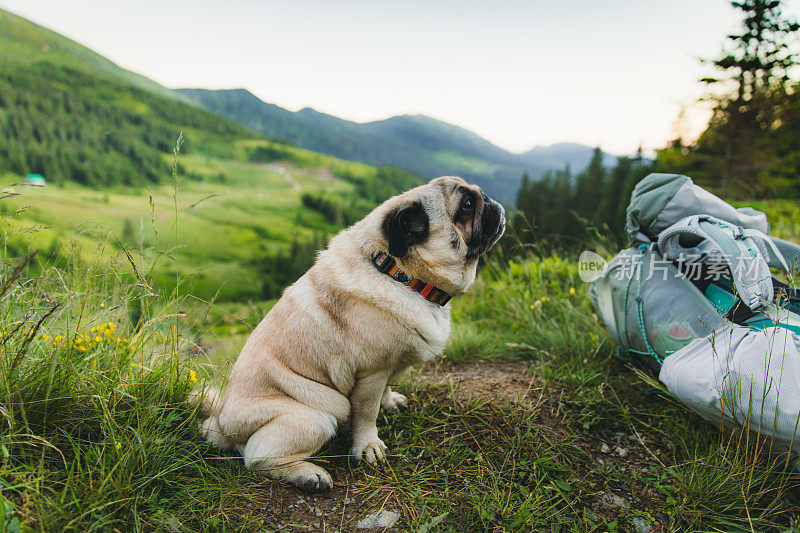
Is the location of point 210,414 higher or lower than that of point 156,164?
lower

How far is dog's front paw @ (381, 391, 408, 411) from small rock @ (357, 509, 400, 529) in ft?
3.43

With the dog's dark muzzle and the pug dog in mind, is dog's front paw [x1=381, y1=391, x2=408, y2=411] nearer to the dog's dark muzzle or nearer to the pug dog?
the pug dog

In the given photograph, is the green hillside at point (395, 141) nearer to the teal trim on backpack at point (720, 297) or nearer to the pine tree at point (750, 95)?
the pine tree at point (750, 95)

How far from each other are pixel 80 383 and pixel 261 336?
1.05 m

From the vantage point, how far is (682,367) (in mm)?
2561

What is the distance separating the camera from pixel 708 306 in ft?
9.46

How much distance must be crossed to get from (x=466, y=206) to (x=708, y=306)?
1998mm

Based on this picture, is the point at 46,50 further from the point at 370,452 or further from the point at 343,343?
the point at 370,452

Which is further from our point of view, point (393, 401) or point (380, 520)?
point (393, 401)

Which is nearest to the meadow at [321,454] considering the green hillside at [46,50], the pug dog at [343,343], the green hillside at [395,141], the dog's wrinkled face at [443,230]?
the pug dog at [343,343]

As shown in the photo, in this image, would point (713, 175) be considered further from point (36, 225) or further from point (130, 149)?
point (130, 149)

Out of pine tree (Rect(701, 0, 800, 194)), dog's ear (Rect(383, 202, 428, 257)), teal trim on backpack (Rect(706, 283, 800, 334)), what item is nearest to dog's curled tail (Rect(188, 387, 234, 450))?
dog's ear (Rect(383, 202, 428, 257))

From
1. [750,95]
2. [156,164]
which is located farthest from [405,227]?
[156,164]

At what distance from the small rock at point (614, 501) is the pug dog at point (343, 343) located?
1.40 meters
